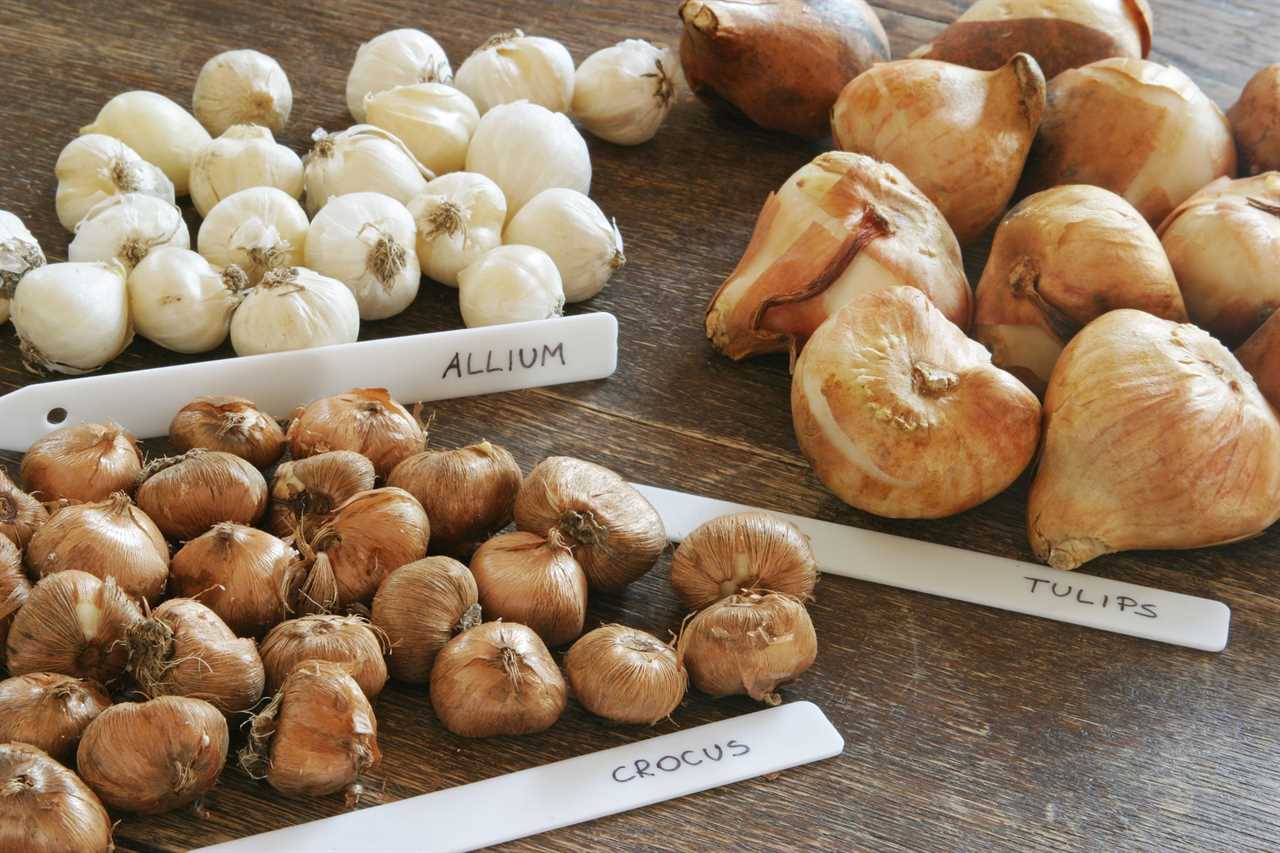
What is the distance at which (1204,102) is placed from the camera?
3.76 ft

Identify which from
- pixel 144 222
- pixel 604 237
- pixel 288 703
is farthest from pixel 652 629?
pixel 144 222

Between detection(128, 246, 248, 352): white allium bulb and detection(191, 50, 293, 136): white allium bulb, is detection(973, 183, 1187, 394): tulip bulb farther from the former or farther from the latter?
detection(191, 50, 293, 136): white allium bulb

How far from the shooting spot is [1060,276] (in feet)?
3.21

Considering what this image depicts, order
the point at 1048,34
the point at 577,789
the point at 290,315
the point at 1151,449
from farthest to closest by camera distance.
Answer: the point at 1048,34
the point at 290,315
the point at 1151,449
the point at 577,789

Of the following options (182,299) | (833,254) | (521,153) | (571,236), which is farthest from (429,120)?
(833,254)

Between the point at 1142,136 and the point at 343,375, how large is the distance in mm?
723

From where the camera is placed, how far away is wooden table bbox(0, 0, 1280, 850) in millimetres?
744

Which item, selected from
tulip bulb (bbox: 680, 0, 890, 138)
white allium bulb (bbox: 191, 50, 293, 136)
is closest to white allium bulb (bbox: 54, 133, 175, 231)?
white allium bulb (bbox: 191, 50, 293, 136)

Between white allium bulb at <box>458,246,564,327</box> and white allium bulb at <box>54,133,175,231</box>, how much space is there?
31 centimetres

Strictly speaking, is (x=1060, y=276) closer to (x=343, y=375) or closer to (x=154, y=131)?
(x=343, y=375)

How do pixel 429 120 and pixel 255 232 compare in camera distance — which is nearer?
pixel 255 232

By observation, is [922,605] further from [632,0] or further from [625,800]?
[632,0]

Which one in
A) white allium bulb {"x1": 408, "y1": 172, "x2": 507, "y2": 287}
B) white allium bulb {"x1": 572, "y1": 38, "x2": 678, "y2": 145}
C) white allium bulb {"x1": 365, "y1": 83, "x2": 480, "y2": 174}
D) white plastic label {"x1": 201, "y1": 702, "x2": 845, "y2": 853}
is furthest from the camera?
white allium bulb {"x1": 572, "y1": 38, "x2": 678, "y2": 145}

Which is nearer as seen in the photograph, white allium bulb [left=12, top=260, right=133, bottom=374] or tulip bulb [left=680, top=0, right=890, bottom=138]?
white allium bulb [left=12, top=260, right=133, bottom=374]
